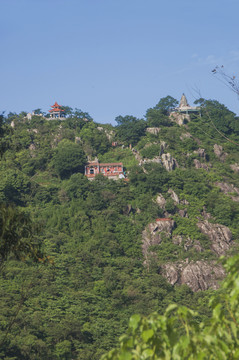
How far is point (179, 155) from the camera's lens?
244 ft

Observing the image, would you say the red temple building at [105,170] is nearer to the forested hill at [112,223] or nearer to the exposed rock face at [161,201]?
the forested hill at [112,223]

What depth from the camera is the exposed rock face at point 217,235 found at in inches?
2388

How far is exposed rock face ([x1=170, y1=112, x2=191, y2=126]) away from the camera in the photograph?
276 ft


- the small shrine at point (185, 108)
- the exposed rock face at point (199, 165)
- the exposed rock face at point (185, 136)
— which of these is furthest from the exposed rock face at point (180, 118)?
the exposed rock face at point (199, 165)

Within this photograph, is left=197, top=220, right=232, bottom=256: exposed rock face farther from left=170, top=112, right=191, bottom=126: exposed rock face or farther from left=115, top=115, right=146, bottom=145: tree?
left=170, top=112, right=191, bottom=126: exposed rock face

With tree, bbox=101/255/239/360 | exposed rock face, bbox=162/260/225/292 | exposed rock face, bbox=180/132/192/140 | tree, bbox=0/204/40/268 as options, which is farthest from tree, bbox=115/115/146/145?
tree, bbox=101/255/239/360

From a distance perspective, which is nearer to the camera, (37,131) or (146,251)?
(146,251)

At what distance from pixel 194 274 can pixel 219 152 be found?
88.1ft

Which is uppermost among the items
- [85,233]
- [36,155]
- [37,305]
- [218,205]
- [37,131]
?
[37,131]

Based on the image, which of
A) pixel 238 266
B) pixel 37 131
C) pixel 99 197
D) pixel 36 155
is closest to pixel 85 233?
pixel 99 197

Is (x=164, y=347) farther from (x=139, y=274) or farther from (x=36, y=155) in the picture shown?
(x=36, y=155)

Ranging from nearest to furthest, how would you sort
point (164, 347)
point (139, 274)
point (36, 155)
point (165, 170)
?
point (164, 347) < point (139, 274) < point (165, 170) < point (36, 155)

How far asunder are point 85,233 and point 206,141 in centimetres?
2768

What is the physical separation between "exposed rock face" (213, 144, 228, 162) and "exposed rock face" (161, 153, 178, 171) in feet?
28.3
